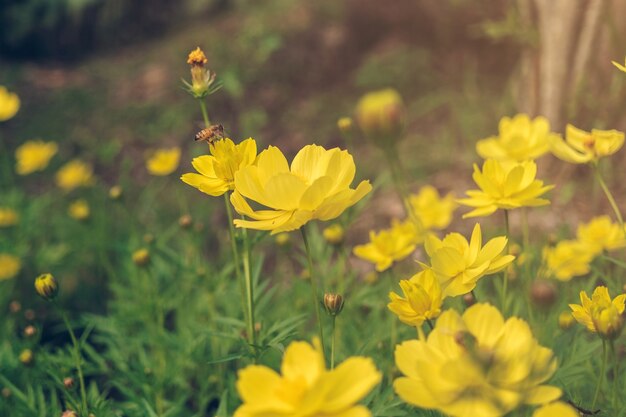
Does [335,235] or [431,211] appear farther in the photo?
[431,211]

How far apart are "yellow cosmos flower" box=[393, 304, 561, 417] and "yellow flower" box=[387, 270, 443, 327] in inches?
4.0

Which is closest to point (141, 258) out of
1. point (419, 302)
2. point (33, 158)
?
point (419, 302)

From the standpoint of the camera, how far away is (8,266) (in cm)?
183

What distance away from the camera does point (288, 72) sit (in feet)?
10.2

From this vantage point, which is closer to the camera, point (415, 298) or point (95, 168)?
point (415, 298)

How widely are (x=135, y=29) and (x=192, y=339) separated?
2.85 meters

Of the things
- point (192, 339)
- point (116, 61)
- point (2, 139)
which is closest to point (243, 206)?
point (192, 339)

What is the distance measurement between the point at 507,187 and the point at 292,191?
1.03 ft

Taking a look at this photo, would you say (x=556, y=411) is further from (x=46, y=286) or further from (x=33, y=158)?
(x=33, y=158)

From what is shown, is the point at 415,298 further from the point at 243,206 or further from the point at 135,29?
the point at 135,29

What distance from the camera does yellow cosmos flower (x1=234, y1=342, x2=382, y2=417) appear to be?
0.55 m

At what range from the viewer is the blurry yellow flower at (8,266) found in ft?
5.95

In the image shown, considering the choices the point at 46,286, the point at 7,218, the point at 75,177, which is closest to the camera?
the point at 46,286

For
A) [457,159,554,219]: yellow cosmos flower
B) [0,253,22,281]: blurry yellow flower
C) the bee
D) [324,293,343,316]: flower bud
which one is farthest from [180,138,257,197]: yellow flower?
[0,253,22,281]: blurry yellow flower
